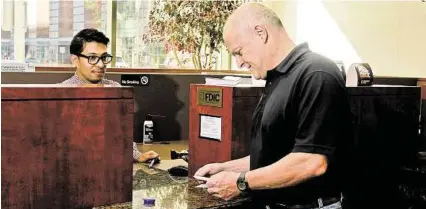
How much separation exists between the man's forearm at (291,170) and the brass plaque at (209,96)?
55cm

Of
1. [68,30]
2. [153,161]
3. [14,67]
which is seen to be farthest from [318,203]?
[68,30]

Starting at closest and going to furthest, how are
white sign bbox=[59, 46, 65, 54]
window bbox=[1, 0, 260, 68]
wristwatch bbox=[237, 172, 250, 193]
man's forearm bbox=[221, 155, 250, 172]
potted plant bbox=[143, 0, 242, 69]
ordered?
wristwatch bbox=[237, 172, 250, 193] → man's forearm bbox=[221, 155, 250, 172] → potted plant bbox=[143, 0, 242, 69] → window bbox=[1, 0, 260, 68] → white sign bbox=[59, 46, 65, 54]

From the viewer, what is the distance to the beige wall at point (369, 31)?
4.70 m

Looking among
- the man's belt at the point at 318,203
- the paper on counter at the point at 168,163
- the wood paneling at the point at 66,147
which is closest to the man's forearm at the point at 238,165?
the man's belt at the point at 318,203

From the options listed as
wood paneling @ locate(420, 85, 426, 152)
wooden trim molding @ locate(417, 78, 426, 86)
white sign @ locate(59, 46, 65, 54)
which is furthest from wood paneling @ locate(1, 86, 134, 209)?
white sign @ locate(59, 46, 65, 54)

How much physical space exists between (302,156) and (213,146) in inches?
26.0

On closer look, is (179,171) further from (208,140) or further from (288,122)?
(288,122)

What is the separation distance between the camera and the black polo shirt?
5.29ft

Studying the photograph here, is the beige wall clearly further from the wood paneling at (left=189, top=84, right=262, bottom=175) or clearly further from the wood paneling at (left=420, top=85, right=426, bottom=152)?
the wood paneling at (left=189, top=84, right=262, bottom=175)

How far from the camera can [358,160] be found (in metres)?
2.68

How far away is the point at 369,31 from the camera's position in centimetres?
527

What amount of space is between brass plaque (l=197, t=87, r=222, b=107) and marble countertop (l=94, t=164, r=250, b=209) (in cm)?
33

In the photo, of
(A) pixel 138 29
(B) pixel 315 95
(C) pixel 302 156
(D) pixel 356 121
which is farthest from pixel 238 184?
(A) pixel 138 29

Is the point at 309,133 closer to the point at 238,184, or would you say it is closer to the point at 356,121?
the point at 238,184
